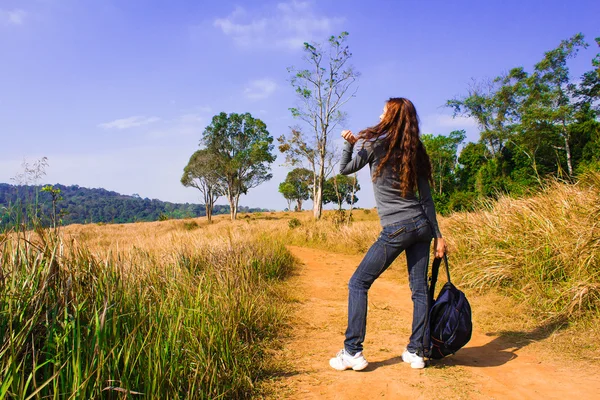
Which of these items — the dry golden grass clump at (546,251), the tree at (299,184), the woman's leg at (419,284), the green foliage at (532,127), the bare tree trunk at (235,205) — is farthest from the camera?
the tree at (299,184)

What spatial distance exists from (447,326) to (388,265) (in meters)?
0.70

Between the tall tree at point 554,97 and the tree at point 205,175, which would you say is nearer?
the tall tree at point 554,97

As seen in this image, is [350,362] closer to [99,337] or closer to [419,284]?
[419,284]

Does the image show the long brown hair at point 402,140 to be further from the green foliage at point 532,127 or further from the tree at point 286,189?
the tree at point 286,189

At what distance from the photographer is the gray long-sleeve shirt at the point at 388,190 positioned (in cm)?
285

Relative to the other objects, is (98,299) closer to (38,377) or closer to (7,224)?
(38,377)

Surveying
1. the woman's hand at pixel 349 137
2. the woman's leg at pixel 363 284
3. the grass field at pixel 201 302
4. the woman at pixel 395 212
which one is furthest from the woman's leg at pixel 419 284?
the grass field at pixel 201 302

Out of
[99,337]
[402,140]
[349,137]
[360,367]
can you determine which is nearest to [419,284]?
[360,367]

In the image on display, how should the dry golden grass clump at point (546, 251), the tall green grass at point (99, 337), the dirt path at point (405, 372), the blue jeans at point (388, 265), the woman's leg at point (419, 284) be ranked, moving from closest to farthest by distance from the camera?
the tall green grass at point (99, 337) → the dirt path at point (405, 372) → the blue jeans at point (388, 265) → the woman's leg at point (419, 284) → the dry golden grass clump at point (546, 251)

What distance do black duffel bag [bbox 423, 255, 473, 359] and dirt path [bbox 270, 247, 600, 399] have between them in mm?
169

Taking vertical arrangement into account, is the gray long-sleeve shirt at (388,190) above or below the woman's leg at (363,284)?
above

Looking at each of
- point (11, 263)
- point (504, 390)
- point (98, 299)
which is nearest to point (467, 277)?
point (504, 390)

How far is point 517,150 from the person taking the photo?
1153 inches

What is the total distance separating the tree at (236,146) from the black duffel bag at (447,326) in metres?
34.8
